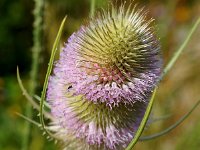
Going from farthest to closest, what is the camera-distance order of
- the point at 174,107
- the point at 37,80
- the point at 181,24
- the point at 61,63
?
the point at 181,24 → the point at 174,107 → the point at 37,80 → the point at 61,63

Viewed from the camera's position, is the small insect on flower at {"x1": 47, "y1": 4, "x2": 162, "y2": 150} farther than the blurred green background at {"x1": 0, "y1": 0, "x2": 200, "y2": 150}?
No

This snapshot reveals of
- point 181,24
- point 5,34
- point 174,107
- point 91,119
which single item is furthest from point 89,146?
point 181,24

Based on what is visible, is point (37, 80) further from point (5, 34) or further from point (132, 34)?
point (5, 34)

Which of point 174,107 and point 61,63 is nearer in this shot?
point 61,63

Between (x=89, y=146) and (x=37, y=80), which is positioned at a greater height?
(x=37, y=80)

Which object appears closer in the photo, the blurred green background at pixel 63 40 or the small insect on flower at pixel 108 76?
the small insect on flower at pixel 108 76

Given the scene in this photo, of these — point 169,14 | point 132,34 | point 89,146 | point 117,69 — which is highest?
point 169,14

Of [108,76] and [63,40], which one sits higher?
[63,40]

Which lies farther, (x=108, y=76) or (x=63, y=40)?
(x=63, y=40)
